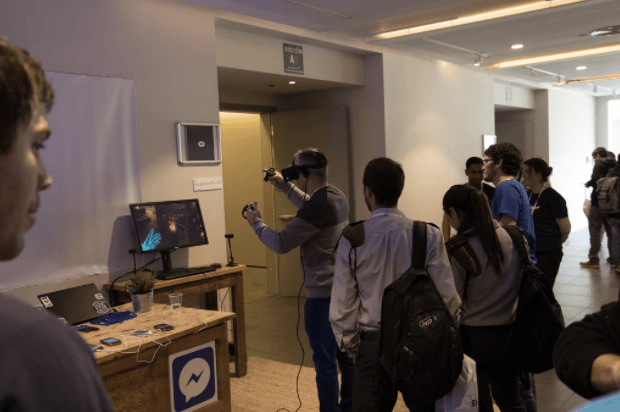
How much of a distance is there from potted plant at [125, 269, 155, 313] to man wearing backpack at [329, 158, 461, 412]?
136 cm

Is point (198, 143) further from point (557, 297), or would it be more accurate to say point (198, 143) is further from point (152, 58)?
point (557, 297)

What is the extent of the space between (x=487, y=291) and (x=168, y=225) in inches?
94.2

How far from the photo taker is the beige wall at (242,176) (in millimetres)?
8633

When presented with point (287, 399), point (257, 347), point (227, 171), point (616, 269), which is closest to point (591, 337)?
point (287, 399)

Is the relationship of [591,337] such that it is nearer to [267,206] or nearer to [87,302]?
[87,302]

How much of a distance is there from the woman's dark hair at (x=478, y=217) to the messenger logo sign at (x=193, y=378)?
1531 mm

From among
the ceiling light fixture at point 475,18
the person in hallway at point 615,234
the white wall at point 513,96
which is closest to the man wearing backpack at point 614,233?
the person in hallway at point 615,234

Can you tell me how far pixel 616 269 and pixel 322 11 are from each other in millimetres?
5479

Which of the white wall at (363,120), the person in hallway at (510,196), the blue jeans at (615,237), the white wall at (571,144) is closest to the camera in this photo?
the person in hallway at (510,196)

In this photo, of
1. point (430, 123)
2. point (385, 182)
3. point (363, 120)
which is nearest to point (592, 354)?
point (385, 182)

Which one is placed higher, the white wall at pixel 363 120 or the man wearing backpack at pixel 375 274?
the white wall at pixel 363 120

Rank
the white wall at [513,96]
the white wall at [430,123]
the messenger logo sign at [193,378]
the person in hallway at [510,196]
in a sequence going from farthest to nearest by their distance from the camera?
the white wall at [513,96]
the white wall at [430,123]
the person in hallway at [510,196]
the messenger logo sign at [193,378]

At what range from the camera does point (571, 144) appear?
12.3 m

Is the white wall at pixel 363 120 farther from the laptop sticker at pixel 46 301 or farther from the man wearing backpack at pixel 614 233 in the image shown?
the laptop sticker at pixel 46 301
